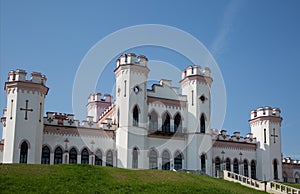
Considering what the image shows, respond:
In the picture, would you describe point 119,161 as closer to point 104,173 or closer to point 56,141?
point 56,141

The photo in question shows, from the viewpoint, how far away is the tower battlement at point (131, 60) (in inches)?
1739

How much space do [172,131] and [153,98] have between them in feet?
13.1

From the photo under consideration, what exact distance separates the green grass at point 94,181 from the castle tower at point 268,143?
17179mm

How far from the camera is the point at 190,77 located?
47219mm

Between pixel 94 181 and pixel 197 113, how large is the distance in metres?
20.1

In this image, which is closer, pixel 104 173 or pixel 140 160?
pixel 104 173

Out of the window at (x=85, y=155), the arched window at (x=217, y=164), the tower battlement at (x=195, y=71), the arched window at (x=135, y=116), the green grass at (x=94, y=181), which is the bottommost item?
the green grass at (x=94, y=181)

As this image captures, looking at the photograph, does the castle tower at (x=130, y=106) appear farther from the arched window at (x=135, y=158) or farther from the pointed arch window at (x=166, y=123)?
the pointed arch window at (x=166, y=123)

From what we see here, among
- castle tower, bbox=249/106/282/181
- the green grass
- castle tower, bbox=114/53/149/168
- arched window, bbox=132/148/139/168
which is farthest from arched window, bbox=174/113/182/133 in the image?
the green grass

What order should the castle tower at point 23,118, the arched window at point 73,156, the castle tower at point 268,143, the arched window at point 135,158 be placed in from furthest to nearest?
1. the castle tower at point 268,143
2. the arched window at point 135,158
3. the arched window at point 73,156
4. the castle tower at point 23,118

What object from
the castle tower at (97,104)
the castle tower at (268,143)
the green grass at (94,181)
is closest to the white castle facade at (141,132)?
the castle tower at (268,143)

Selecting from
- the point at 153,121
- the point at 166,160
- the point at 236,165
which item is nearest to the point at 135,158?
the point at 166,160

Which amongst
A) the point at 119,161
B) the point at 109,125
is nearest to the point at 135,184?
the point at 119,161

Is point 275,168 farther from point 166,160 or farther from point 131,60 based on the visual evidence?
point 131,60
